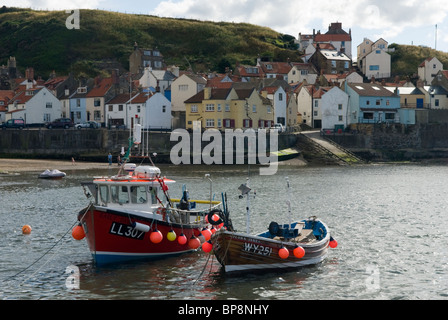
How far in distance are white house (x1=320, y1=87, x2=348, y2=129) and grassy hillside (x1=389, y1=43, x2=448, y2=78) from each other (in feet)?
141

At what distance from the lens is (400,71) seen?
13300cm

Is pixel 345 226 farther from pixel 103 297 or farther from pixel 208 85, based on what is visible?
pixel 208 85

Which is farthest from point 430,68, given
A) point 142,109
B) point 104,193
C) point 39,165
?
point 104,193

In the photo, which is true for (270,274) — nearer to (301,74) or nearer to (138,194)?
(138,194)

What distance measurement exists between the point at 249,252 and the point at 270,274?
1.36 m

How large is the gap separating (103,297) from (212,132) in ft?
196

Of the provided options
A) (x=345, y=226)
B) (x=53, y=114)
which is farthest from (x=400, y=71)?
(x=345, y=226)

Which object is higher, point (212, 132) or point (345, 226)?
point (212, 132)

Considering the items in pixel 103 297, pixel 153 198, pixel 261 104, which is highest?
pixel 261 104

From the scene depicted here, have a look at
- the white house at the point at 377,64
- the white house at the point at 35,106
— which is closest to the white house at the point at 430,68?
the white house at the point at 377,64

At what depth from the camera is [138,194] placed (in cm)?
2705

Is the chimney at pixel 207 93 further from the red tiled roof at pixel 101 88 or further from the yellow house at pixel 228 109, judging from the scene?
the red tiled roof at pixel 101 88

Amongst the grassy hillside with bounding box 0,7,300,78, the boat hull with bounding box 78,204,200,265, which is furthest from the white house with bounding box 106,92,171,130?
the boat hull with bounding box 78,204,200,265

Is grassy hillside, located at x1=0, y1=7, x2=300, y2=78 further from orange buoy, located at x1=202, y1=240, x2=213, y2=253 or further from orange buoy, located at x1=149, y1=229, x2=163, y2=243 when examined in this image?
orange buoy, located at x1=202, y1=240, x2=213, y2=253
